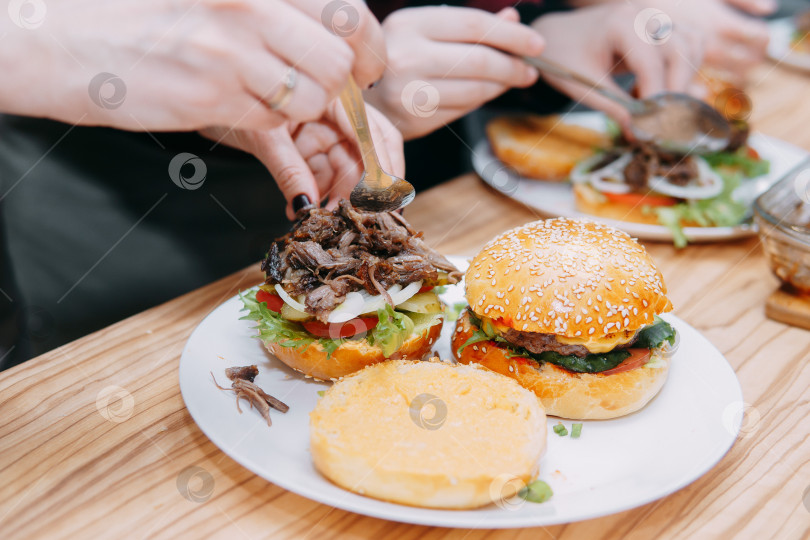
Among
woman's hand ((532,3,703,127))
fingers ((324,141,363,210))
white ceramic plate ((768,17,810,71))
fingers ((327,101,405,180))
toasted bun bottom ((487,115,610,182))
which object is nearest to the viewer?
fingers ((327,101,405,180))

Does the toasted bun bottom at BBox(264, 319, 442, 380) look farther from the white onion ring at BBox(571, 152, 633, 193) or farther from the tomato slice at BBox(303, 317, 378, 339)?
the white onion ring at BBox(571, 152, 633, 193)

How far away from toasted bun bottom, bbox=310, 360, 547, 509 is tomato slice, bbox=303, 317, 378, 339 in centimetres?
18

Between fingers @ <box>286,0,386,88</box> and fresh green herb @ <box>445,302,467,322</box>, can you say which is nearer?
fingers @ <box>286,0,386,88</box>

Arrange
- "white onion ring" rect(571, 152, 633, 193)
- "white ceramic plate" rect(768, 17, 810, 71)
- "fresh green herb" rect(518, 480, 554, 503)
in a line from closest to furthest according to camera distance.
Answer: "fresh green herb" rect(518, 480, 554, 503)
"white onion ring" rect(571, 152, 633, 193)
"white ceramic plate" rect(768, 17, 810, 71)

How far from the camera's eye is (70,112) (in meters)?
1.77

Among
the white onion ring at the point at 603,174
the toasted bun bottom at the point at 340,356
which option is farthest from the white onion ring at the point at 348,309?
the white onion ring at the point at 603,174

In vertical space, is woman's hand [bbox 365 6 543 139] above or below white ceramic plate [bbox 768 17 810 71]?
above

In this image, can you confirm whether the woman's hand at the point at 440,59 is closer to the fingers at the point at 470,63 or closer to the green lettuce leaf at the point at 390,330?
the fingers at the point at 470,63

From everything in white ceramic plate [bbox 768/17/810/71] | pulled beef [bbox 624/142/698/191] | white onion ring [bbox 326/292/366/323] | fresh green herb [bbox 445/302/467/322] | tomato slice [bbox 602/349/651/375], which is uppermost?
white onion ring [bbox 326/292/366/323]

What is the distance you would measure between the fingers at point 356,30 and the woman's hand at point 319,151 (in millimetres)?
681

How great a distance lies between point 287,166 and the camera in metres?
2.67

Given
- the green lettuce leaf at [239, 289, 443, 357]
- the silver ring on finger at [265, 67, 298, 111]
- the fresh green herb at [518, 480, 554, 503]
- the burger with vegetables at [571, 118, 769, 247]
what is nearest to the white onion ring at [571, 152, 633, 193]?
the burger with vegetables at [571, 118, 769, 247]

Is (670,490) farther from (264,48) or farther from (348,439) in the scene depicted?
(264,48)

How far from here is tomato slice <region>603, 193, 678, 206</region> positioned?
11.3 ft
